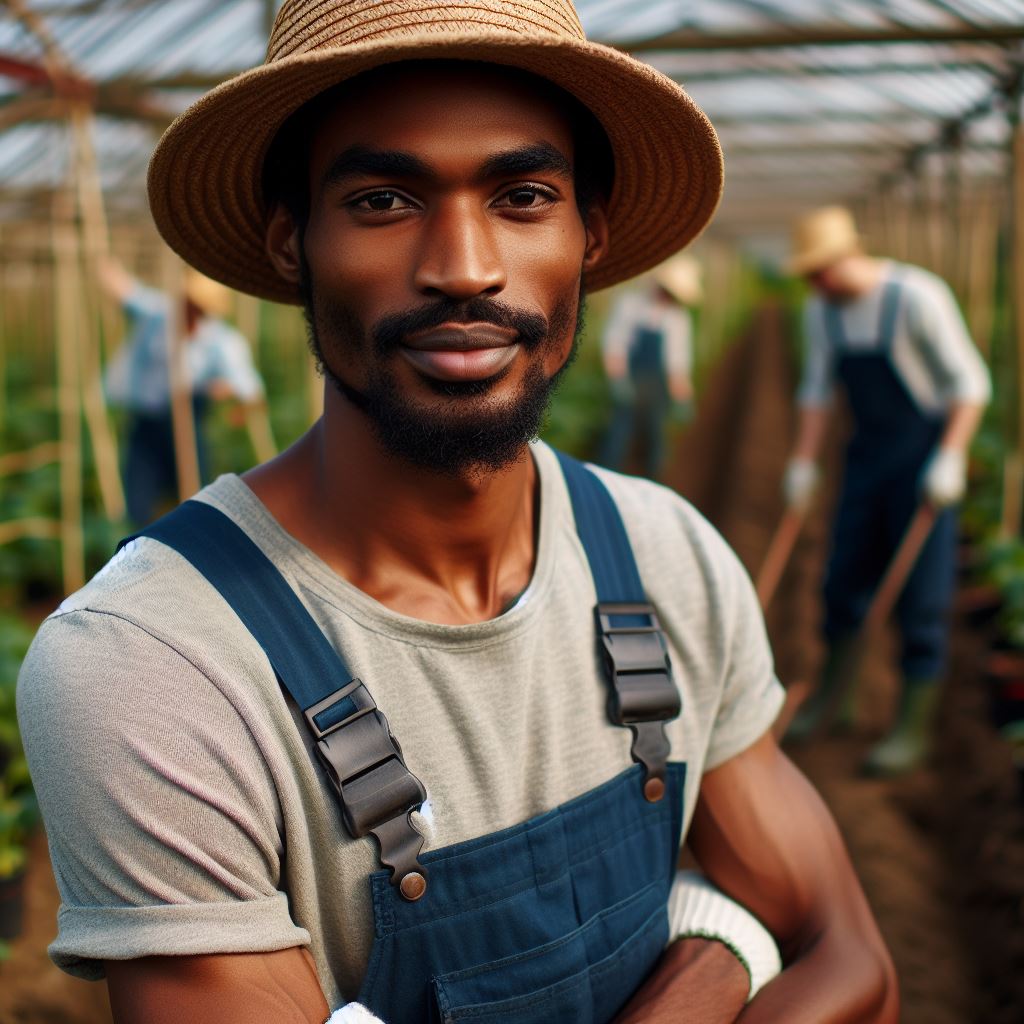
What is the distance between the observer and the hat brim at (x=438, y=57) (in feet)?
4.06

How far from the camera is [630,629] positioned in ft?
4.70

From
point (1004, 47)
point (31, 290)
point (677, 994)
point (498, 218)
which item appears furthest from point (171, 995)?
point (31, 290)

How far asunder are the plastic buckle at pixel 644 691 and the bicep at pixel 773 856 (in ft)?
0.47

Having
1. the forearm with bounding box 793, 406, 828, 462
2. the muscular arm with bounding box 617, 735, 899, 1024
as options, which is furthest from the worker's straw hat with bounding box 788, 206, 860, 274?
the muscular arm with bounding box 617, 735, 899, 1024

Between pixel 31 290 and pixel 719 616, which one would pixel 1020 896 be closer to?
pixel 719 616

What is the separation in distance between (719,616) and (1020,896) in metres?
2.73

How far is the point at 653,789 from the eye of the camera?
141cm

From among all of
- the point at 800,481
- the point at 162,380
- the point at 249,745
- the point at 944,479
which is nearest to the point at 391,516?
the point at 249,745

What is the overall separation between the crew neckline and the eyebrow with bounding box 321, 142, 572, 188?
1.25 feet

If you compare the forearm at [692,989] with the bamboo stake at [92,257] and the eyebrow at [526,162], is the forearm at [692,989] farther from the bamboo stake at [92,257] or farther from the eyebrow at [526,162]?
the bamboo stake at [92,257]

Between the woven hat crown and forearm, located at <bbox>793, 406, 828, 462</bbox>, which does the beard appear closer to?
the woven hat crown

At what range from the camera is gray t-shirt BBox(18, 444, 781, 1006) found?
1.11 metres

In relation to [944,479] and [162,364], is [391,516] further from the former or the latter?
[162,364]

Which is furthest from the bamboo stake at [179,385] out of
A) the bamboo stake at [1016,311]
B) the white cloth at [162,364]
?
the bamboo stake at [1016,311]
